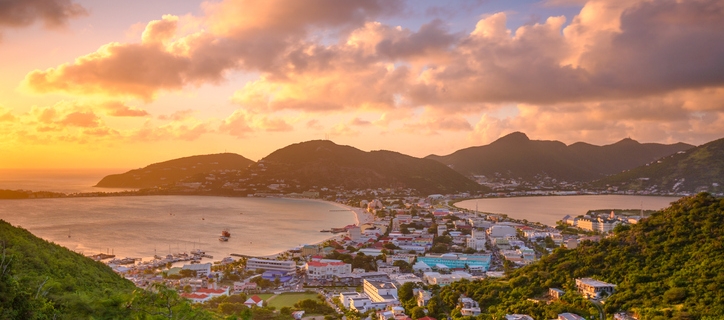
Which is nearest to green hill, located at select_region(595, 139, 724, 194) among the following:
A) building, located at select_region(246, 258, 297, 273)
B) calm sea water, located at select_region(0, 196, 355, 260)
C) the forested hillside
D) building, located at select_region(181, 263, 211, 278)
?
calm sea water, located at select_region(0, 196, 355, 260)

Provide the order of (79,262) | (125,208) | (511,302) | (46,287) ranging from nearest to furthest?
1. (46,287)
2. (79,262)
3. (511,302)
4. (125,208)

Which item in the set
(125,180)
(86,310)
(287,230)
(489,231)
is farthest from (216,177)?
(86,310)

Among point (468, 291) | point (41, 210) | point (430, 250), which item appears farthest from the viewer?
point (41, 210)

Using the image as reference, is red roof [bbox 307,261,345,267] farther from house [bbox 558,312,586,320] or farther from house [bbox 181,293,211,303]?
house [bbox 558,312,586,320]

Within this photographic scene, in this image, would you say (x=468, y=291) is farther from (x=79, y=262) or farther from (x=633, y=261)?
(x=79, y=262)

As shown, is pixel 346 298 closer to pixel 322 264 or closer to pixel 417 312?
pixel 417 312

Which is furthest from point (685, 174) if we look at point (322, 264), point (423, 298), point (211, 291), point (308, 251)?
point (211, 291)

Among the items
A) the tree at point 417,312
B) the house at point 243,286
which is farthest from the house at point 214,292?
the tree at point 417,312
